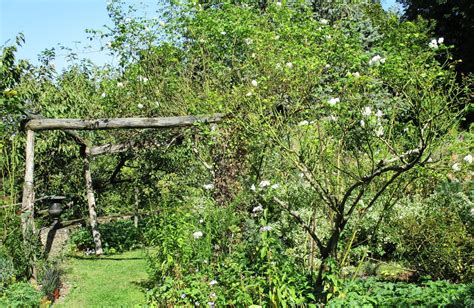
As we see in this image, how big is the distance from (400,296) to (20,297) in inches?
147

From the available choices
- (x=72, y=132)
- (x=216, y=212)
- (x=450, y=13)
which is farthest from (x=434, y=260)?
(x=450, y=13)

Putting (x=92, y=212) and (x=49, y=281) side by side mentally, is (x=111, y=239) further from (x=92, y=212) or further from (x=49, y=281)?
(x=49, y=281)

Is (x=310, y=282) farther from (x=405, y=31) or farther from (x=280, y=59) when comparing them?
(x=405, y=31)

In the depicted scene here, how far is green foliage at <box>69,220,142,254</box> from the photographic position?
8562 millimetres

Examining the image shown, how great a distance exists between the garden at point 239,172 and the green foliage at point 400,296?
25 millimetres

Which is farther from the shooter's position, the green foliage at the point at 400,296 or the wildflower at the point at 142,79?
the wildflower at the point at 142,79

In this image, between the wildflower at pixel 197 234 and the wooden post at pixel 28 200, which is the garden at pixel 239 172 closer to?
the wooden post at pixel 28 200

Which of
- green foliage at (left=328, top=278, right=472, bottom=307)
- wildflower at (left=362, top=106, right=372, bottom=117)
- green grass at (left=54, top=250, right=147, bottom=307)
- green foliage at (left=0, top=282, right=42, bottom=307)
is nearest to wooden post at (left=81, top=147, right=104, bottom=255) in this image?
green grass at (left=54, top=250, right=147, bottom=307)

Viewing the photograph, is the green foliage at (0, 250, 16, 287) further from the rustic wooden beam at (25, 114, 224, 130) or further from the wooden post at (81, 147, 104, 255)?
the wooden post at (81, 147, 104, 255)

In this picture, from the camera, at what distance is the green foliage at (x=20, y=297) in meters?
4.67

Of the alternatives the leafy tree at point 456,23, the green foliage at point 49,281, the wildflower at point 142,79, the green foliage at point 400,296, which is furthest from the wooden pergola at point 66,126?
the leafy tree at point 456,23

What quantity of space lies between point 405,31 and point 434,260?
8.07 meters

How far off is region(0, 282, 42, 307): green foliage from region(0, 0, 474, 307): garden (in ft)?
0.09

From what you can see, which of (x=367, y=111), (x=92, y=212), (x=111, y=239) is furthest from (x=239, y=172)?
(x=111, y=239)
